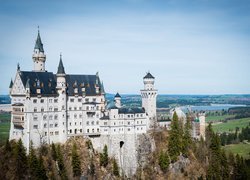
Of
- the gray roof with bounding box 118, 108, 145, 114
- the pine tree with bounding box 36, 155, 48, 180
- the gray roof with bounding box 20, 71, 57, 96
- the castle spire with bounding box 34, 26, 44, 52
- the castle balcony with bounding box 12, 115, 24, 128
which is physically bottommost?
the pine tree with bounding box 36, 155, 48, 180

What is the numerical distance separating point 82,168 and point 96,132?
10905 mm

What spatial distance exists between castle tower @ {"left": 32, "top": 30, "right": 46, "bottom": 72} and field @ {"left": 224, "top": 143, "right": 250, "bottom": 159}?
8289 centimetres

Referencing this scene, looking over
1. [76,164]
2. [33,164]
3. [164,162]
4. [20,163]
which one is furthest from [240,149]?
[20,163]

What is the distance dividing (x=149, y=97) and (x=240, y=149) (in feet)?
219

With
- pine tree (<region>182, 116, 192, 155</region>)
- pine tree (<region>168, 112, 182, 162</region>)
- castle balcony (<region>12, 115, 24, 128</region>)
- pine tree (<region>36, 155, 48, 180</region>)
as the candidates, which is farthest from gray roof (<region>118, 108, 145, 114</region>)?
pine tree (<region>36, 155, 48, 180</region>)

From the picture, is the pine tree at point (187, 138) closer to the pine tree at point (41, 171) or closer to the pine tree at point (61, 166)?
the pine tree at point (61, 166)

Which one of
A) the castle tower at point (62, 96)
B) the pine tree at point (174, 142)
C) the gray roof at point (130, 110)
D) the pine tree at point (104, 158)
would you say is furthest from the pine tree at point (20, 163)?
the pine tree at point (174, 142)

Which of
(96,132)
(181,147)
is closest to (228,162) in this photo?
(181,147)

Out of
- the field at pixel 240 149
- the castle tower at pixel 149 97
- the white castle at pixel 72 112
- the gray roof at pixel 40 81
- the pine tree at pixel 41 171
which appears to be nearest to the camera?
the pine tree at pixel 41 171

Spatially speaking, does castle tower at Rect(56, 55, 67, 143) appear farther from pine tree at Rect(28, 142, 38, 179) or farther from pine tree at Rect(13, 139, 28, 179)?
pine tree at Rect(13, 139, 28, 179)

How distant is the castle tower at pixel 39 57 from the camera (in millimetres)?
95812

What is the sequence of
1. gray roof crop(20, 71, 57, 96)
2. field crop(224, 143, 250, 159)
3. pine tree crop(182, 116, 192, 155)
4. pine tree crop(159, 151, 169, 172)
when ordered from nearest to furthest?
gray roof crop(20, 71, 57, 96), pine tree crop(159, 151, 169, 172), pine tree crop(182, 116, 192, 155), field crop(224, 143, 250, 159)

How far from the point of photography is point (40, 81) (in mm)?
88625

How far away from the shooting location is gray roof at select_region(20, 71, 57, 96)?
86.4 metres
